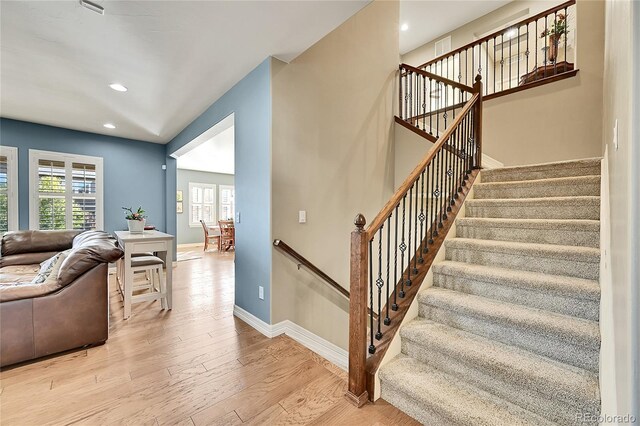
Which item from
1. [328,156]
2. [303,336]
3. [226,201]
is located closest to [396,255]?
[303,336]

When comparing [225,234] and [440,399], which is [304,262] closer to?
[440,399]

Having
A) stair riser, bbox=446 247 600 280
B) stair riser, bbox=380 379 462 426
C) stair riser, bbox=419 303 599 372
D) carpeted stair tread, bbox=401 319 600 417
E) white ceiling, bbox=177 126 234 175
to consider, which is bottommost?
stair riser, bbox=380 379 462 426

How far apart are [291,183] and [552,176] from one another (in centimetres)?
249

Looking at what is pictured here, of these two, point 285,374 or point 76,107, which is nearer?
point 285,374

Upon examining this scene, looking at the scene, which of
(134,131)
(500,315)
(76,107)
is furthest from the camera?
(134,131)

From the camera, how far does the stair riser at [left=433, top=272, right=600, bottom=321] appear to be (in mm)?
1476

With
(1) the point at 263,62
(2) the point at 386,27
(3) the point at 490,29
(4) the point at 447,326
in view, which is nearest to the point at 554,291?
(4) the point at 447,326

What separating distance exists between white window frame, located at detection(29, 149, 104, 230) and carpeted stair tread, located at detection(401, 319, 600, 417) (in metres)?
5.75

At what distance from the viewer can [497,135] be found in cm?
383

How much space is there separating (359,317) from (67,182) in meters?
5.70

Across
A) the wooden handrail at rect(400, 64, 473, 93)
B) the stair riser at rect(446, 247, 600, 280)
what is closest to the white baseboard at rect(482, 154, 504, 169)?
the wooden handrail at rect(400, 64, 473, 93)

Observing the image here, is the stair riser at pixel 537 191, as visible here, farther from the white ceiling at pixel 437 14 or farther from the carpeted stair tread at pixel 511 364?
the white ceiling at pixel 437 14

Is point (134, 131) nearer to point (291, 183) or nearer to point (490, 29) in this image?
point (291, 183)

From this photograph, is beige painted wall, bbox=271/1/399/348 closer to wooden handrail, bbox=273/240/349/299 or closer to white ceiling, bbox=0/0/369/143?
wooden handrail, bbox=273/240/349/299
